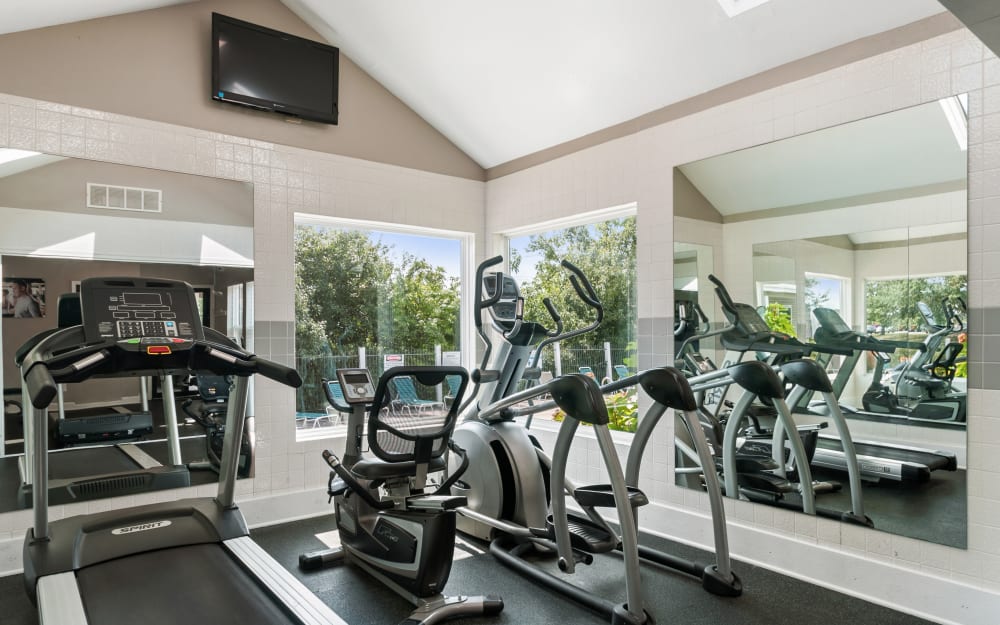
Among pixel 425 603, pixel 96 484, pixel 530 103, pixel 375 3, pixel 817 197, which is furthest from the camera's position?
pixel 530 103

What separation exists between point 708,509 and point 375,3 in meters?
4.03

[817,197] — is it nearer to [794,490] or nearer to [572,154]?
[794,490]

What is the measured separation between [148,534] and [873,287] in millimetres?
3792

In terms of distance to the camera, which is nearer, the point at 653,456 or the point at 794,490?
the point at 794,490

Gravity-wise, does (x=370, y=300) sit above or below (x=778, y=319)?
above

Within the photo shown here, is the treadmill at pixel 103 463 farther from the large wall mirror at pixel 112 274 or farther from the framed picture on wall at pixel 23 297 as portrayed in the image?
the framed picture on wall at pixel 23 297

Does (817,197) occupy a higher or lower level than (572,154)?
lower

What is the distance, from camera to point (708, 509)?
386 cm

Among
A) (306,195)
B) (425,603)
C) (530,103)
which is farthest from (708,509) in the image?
(306,195)

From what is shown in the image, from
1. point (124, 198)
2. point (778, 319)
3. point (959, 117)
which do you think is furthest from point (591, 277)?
point (124, 198)

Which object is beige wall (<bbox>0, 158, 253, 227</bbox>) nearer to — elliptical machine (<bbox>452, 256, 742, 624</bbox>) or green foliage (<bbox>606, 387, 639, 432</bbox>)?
elliptical machine (<bbox>452, 256, 742, 624</bbox>)

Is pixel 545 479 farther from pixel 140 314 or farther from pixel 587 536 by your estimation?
pixel 140 314

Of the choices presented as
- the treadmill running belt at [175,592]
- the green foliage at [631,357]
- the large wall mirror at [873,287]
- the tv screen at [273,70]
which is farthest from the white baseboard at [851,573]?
the tv screen at [273,70]

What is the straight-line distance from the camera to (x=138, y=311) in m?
2.73
